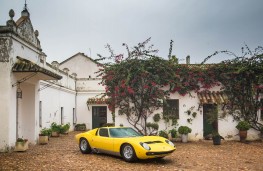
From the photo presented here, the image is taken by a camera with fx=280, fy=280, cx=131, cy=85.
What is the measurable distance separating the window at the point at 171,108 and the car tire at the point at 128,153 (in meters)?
7.85

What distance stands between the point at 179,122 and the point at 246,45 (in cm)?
643

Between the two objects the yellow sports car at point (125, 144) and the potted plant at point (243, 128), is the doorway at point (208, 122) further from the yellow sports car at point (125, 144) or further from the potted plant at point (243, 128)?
the yellow sports car at point (125, 144)

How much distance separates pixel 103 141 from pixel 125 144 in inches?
53.4

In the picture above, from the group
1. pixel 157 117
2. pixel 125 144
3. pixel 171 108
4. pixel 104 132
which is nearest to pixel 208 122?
pixel 171 108

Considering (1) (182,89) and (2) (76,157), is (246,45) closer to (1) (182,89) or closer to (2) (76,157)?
(1) (182,89)

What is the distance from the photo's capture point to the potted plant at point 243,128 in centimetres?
1675

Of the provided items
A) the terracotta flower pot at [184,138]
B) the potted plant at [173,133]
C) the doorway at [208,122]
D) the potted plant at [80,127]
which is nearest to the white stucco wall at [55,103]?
the potted plant at [80,127]

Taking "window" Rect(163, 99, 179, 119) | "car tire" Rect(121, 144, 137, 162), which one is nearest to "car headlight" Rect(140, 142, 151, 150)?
"car tire" Rect(121, 144, 137, 162)

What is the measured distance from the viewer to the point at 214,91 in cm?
1808

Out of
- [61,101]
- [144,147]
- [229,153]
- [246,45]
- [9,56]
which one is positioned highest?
[246,45]

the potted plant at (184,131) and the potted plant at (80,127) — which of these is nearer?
the potted plant at (184,131)

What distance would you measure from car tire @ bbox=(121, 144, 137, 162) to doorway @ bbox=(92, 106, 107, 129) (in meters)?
18.6

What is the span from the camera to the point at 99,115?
29047mm

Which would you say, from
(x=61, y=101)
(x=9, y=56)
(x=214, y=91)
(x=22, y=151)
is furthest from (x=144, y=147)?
(x=61, y=101)
